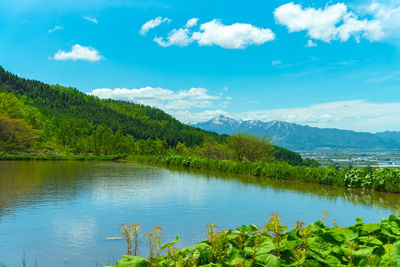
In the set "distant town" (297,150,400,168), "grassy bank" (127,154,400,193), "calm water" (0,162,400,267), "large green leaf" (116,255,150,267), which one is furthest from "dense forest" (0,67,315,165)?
"large green leaf" (116,255,150,267)

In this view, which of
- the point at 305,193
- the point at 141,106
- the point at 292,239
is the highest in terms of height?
the point at 141,106

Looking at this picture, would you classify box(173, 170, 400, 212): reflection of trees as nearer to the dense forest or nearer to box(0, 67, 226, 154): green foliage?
the dense forest

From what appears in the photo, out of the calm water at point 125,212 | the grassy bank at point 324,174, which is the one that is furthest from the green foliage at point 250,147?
the calm water at point 125,212

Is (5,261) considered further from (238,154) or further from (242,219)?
(238,154)

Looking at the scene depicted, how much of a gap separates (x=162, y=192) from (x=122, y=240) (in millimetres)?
5774

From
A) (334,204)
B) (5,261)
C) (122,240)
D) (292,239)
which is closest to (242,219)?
(122,240)

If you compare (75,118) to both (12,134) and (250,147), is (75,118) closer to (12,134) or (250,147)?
(12,134)

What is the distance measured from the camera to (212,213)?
782 centimetres

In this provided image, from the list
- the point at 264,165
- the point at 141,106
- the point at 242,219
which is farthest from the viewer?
the point at 141,106

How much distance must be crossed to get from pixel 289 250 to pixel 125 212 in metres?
5.69

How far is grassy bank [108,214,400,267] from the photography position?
102 inches

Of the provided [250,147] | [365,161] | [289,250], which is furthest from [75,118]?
[289,250]

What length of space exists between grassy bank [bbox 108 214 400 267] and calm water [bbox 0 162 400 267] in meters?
2.25

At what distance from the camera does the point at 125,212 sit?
7820 millimetres
